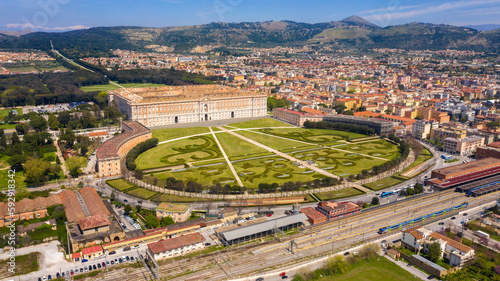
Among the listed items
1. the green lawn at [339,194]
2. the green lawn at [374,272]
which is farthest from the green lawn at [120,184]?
the green lawn at [374,272]

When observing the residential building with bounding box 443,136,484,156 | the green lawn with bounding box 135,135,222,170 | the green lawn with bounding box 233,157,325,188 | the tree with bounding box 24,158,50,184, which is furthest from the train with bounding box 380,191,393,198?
the tree with bounding box 24,158,50,184

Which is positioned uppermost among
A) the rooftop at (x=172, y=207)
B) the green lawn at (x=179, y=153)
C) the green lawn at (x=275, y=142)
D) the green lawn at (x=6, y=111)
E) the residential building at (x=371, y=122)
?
the residential building at (x=371, y=122)

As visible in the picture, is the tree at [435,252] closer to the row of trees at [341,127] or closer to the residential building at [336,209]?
the residential building at [336,209]

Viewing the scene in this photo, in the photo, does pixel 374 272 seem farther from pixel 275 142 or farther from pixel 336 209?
pixel 275 142

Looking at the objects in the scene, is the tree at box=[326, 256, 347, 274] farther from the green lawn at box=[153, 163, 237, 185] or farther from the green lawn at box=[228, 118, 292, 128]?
the green lawn at box=[228, 118, 292, 128]

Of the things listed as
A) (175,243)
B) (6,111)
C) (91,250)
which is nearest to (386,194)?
(175,243)
